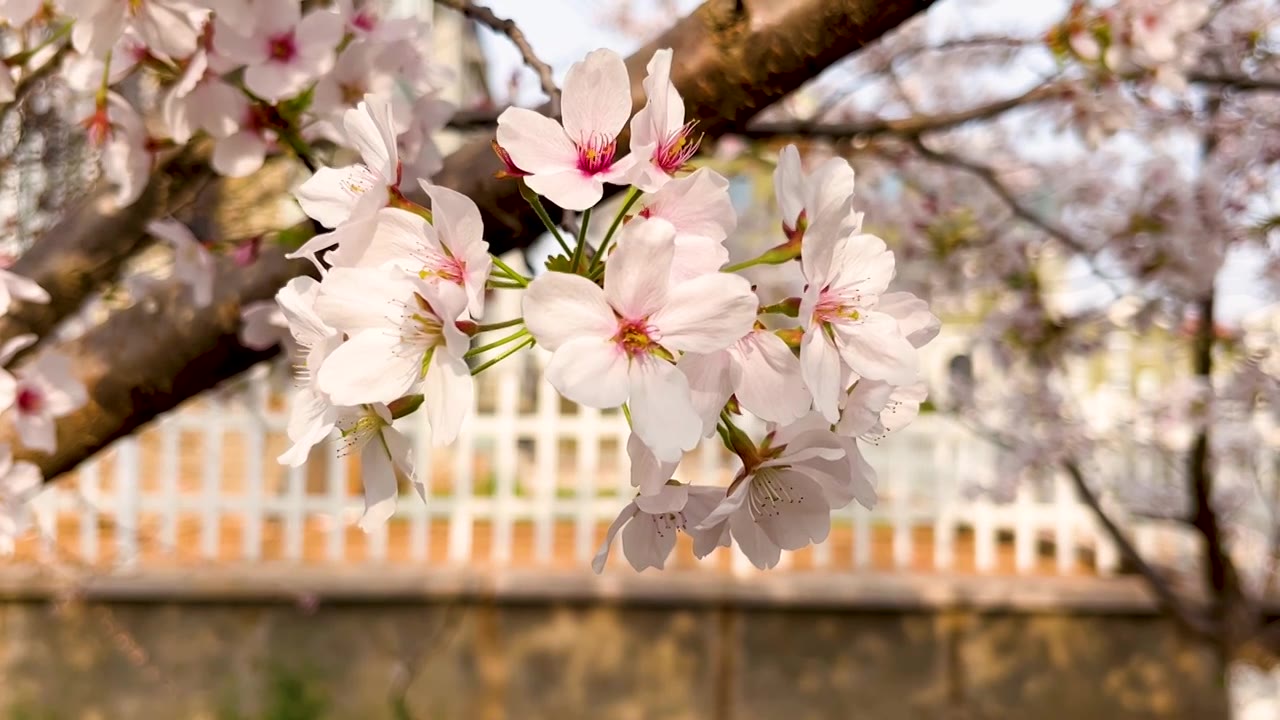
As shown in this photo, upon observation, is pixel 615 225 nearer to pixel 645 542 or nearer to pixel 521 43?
pixel 645 542

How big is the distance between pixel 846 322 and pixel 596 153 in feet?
0.52

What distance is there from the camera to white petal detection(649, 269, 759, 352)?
0.39 meters

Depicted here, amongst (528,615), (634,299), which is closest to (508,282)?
(634,299)

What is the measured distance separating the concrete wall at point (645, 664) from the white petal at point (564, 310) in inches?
111

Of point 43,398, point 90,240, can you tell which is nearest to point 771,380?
point 43,398

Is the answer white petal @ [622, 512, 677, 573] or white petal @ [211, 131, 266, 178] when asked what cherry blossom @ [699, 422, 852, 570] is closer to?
white petal @ [622, 512, 677, 573]

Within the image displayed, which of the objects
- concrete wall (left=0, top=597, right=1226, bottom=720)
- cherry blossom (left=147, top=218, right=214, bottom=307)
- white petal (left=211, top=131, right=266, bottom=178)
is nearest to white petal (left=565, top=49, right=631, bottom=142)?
white petal (left=211, top=131, right=266, bottom=178)

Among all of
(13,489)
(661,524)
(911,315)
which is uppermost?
(911,315)

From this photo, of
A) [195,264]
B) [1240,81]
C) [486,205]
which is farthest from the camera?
[1240,81]

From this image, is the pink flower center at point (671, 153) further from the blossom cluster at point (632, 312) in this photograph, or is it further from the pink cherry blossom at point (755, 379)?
the pink cherry blossom at point (755, 379)

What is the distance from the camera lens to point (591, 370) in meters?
0.40

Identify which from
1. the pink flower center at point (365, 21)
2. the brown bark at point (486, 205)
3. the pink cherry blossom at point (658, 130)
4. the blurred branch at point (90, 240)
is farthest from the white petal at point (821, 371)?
the blurred branch at point (90, 240)

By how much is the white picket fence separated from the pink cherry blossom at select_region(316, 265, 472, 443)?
296 cm

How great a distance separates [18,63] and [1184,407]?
2694 mm
